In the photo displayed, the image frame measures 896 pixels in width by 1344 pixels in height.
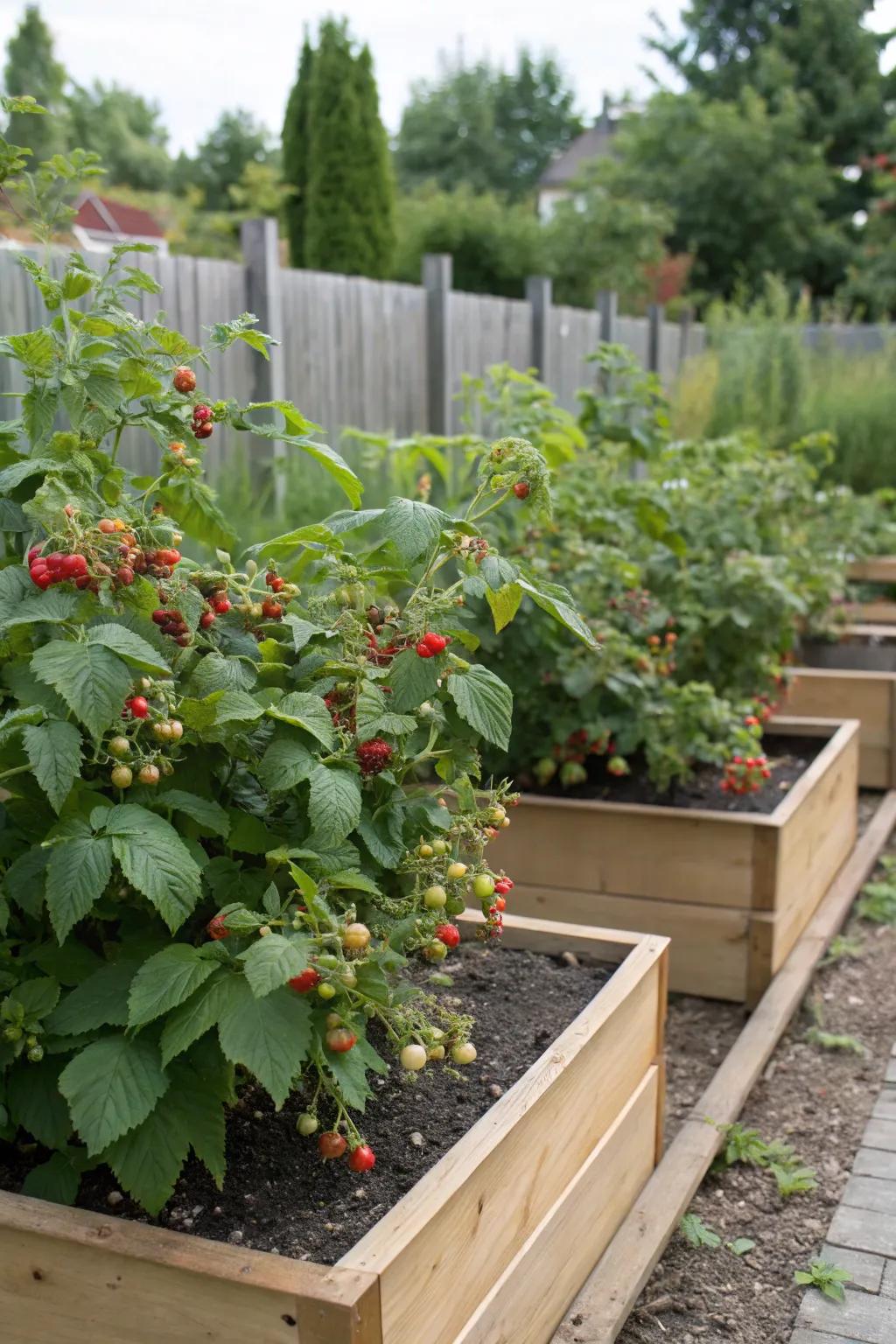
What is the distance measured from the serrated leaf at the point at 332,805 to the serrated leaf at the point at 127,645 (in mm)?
211

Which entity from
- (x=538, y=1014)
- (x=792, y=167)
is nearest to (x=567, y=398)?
(x=538, y=1014)

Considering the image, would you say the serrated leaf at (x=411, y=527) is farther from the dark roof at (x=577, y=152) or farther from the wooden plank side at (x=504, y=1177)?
the dark roof at (x=577, y=152)

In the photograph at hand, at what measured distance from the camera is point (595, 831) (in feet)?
10.6

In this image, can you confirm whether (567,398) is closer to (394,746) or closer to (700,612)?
(700,612)

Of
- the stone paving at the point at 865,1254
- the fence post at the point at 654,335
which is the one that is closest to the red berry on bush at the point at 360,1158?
the stone paving at the point at 865,1254

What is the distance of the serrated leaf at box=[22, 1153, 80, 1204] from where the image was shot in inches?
61.6

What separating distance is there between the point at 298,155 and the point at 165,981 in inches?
541

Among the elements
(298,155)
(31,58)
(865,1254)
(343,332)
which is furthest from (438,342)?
(31,58)

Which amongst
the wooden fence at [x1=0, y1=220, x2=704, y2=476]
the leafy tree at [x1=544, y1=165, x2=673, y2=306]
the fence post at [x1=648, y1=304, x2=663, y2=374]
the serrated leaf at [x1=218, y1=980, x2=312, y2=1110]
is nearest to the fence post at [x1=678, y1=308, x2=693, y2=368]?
the fence post at [x1=648, y1=304, x2=663, y2=374]

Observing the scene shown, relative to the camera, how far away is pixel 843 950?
3.53 meters

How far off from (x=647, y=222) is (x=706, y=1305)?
14.0 m

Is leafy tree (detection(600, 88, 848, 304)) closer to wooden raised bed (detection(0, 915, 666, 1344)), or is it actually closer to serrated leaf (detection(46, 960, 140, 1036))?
wooden raised bed (detection(0, 915, 666, 1344))

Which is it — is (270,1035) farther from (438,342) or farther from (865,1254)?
(438,342)

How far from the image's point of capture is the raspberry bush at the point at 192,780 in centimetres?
142
